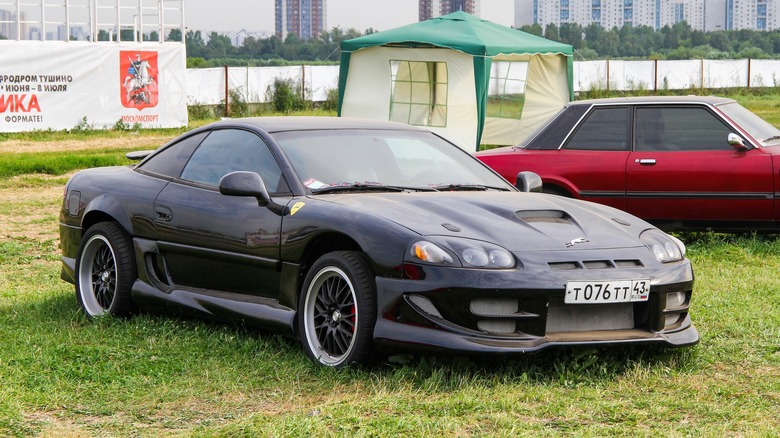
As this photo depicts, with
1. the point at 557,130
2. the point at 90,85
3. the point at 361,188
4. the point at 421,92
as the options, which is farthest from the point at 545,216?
the point at 90,85

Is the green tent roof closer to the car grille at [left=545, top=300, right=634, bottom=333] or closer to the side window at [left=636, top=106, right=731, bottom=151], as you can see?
the side window at [left=636, top=106, right=731, bottom=151]

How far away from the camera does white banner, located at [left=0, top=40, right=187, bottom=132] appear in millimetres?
26953

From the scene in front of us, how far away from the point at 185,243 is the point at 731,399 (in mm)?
3138

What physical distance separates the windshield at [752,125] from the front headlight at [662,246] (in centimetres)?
466

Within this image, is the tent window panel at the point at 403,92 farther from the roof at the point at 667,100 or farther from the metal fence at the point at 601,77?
the metal fence at the point at 601,77

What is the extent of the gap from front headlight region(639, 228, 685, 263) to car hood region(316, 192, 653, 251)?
0.06 m

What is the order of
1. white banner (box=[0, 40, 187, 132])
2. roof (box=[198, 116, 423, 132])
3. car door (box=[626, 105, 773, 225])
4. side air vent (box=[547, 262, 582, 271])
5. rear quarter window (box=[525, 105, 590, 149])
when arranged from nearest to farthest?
side air vent (box=[547, 262, 582, 271]), roof (box=[198, 116, 423, 132]), car door (box=[626, 105, 773, 225]), rear quarter window (box=[525, 105, 590, 149]), white banner (box=[0, 40, 187, 132])

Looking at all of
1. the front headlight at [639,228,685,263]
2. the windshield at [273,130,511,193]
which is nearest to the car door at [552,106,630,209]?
the windshield at [273,130,511,193]

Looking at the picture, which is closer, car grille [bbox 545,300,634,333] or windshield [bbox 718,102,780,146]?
car grille [bbox 545,300,634,333]

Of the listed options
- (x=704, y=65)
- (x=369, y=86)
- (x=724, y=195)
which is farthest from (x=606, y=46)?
(x=724, y=195)

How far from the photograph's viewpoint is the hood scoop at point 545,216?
5.93 meters

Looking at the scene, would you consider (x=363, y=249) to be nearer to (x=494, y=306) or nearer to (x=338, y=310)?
(x=338, y=310)

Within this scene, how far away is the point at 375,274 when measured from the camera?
553cm

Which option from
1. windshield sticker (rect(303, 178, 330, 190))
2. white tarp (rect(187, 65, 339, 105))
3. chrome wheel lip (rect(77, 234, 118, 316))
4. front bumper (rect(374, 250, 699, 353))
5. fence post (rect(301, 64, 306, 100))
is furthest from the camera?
fence post (rect(301, 64, 306, 100))
